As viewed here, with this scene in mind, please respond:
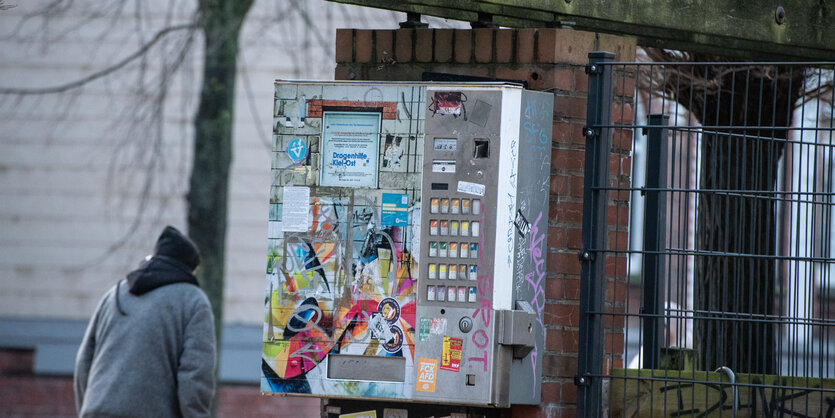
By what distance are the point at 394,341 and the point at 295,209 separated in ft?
2.23

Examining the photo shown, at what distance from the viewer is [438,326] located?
4.40m

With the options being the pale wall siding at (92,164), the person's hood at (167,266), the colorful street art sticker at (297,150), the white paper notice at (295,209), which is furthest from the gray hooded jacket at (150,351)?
the pale wall siding at (92,164)

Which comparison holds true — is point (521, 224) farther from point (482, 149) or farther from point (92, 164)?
point (92, 164)

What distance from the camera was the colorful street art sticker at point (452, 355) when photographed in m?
4.36

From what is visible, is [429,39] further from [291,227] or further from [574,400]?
[574,400]

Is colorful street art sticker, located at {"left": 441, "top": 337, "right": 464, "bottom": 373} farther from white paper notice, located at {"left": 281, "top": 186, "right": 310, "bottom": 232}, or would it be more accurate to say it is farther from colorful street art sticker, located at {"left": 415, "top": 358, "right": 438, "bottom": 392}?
white paper notice, located at {"left": 281, "top": 186, "right": 310, "bottom": 232}

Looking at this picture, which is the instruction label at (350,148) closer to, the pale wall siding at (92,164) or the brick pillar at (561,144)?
the brick pillar at (561,144)

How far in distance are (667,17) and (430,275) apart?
1.84 metres

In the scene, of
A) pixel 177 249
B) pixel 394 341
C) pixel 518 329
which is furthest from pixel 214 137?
pixel 518 329

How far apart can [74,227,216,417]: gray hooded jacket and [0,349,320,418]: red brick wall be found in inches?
222

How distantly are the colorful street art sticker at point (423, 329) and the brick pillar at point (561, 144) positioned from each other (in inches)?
21.7

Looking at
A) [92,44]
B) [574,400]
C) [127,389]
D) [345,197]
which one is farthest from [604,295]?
[92,44]

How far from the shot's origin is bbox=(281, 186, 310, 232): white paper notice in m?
4.61

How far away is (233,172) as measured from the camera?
38.2 feet
